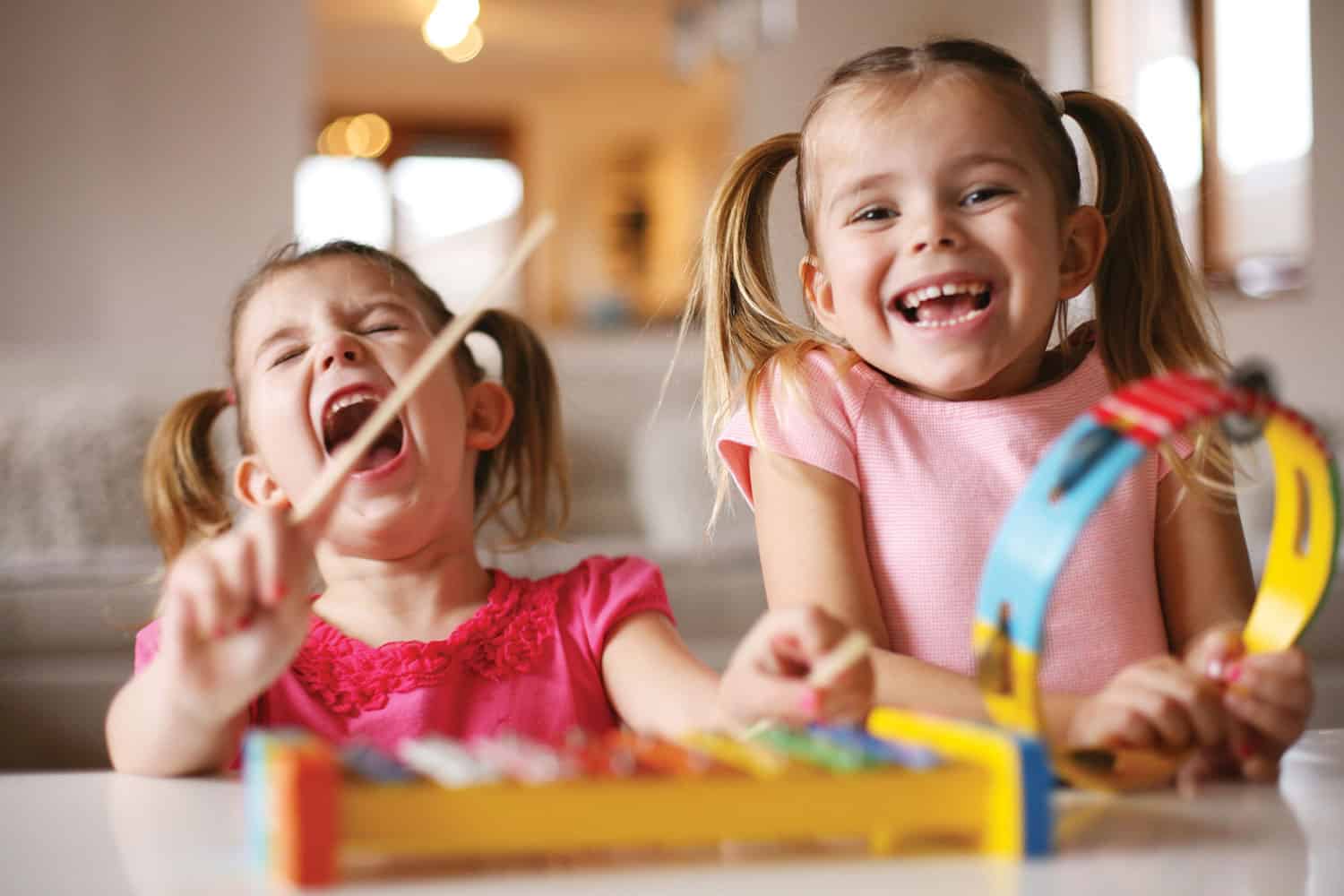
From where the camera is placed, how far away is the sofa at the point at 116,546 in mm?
1936

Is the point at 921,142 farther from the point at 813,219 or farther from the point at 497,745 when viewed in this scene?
the point at 497,745

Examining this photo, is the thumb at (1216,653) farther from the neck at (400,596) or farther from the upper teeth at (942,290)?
the neck at (400,596)

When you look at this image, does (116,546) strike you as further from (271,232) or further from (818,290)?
(271,232)

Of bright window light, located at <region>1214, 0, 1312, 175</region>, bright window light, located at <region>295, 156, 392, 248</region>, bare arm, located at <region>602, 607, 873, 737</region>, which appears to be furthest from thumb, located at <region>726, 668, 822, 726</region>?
bright window light, located at <region>295, 156, 392, 248</region>

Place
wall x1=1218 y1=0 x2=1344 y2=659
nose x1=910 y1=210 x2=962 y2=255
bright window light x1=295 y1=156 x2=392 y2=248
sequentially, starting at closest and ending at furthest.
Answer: nose x1=910 y1=210 x2=962 y2=255 < wall x1=1218 y1=0 x2=1344 y2=659 < bright window light x1=295 y1=156 x2=392 y2=248

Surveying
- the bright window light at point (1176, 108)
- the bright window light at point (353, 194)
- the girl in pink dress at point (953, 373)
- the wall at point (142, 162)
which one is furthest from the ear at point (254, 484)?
the bright window light at point (353, 194)

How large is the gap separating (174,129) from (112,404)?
2.20 m

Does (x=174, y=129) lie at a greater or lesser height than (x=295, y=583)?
greater

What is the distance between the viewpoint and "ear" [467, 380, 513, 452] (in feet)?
3.67

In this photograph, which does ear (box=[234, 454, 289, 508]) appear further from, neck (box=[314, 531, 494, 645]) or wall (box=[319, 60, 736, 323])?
wall (box=[319, 60, 736, 323])

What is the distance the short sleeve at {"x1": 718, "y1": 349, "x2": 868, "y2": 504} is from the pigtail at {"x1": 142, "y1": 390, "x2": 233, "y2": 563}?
1.53ft

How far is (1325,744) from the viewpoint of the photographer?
31.6 inches

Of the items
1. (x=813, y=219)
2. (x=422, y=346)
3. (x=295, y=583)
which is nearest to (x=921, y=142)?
(x=813, y=219)

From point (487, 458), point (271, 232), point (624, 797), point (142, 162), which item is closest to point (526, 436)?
point (487, 458)
